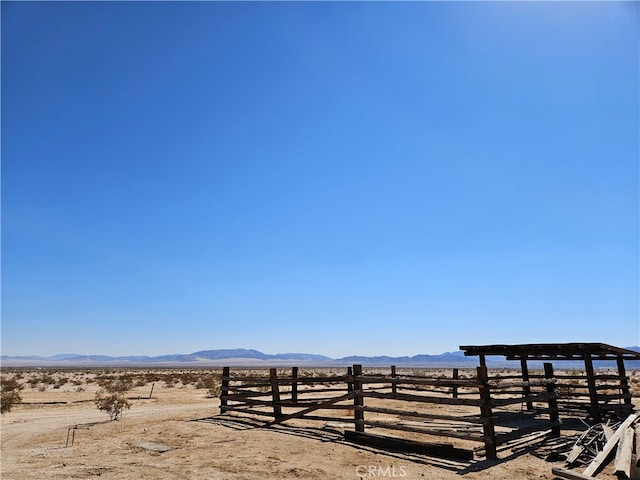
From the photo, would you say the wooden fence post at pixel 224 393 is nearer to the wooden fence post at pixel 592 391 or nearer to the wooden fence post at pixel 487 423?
the wooden fence post at pixel 487 423

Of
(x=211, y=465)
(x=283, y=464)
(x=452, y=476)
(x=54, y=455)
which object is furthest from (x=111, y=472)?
(x=452, y=476)

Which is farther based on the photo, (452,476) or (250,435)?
(250,435)

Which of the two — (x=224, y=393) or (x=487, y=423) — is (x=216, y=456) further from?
(x=224, y=393)

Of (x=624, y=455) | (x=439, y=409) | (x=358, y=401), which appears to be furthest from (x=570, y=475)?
(x=439, y=409)

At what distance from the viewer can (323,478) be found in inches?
333

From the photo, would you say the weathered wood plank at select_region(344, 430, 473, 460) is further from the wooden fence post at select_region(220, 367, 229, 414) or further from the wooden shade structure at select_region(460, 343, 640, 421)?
the wooden fence post at select_region(220, 367, 229, 414)

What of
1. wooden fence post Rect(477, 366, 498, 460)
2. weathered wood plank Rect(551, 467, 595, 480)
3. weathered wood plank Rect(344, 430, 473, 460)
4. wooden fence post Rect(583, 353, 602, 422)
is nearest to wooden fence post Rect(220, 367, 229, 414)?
weathered wood plank Rect(344, 430, 473, 460)

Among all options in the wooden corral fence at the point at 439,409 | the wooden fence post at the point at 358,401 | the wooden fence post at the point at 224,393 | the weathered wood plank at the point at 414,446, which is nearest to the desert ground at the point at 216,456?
the weathered wood plank at the point at 414,446

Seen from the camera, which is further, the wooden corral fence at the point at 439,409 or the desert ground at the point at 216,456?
the wooden corral fence at the point at 439,409

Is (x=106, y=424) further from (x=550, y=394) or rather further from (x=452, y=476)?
(x=550, y=394)

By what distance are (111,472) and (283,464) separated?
138 inches

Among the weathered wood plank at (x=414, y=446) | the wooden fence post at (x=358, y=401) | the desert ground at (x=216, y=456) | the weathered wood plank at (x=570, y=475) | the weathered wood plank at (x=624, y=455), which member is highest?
the wooden fence post at (x=358, y=401)

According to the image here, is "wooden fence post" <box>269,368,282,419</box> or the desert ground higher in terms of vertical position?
"wooden fence post" <box>269,368,282,419</box>

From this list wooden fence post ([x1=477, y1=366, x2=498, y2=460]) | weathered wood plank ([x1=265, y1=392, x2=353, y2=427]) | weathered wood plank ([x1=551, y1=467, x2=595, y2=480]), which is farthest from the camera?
weathered wood plank ([x1=265, y1=392, x2=353, y2=427])
